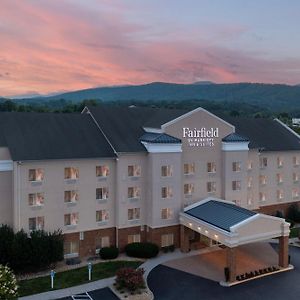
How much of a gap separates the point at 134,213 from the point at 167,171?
6391mm

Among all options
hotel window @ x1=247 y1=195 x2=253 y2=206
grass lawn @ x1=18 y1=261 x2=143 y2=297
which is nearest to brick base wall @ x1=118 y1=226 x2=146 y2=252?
grass lawn @ x1=18 y1=261 x2=143 y2=297

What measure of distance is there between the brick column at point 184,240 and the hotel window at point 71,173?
14.2 metres

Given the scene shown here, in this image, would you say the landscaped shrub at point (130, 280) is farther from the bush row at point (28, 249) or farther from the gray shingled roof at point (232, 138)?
the gray shingled roof at point (232, 138)

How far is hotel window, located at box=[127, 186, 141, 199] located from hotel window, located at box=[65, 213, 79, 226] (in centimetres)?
658

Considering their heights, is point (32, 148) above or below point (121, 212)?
above

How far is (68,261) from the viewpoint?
42.7 meters

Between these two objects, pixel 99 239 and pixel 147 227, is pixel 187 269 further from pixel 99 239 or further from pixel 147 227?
pixel 99 239

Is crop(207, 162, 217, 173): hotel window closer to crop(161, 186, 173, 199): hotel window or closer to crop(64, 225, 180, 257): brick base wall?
crop(161, 186, 173, 199): hotel window

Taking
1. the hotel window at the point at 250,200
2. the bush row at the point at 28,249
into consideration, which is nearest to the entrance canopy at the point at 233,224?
the hotel window at the point at 250,200

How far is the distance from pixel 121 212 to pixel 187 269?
10.1 meters

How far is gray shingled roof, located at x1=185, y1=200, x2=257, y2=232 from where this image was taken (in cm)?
4072

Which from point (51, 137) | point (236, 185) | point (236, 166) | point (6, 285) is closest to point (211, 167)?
point (236, 166)

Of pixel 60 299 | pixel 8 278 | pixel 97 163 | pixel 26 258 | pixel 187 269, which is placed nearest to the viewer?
pixel 8 278

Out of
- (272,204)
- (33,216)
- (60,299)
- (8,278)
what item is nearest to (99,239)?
(33,216)
